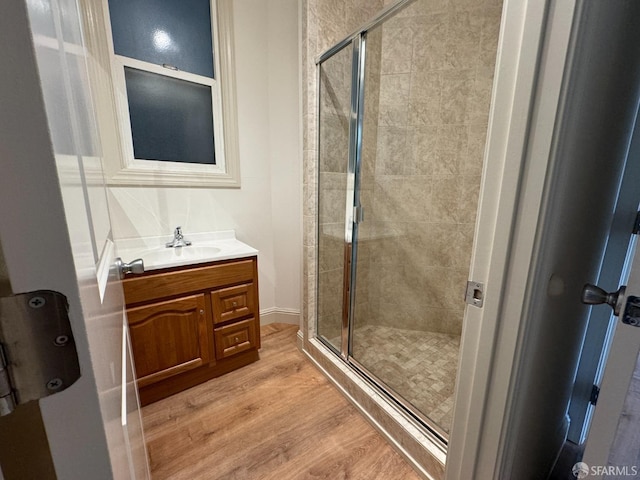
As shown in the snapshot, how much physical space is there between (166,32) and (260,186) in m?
1.04

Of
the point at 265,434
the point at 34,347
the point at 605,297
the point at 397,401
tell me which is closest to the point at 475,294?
the point at 605,297

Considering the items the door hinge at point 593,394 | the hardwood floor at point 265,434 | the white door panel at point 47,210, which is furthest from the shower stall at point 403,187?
the white door panel at point 47,210

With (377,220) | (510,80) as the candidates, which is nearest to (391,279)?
(377,220)

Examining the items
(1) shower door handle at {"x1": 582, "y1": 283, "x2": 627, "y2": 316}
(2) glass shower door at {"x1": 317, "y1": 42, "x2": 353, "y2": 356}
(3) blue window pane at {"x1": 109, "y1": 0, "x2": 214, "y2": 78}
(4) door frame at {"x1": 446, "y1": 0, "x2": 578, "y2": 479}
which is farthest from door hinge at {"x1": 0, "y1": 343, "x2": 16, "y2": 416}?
(3) blue window pane at {"x1": 109, "y1": 0, "x2": 214, "y2": 78}

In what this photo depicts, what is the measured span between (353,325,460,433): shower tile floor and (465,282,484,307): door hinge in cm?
83

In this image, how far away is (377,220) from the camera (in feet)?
6.93

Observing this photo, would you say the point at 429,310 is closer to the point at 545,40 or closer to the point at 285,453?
the point at 285,453

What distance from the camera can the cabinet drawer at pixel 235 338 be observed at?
163 cm

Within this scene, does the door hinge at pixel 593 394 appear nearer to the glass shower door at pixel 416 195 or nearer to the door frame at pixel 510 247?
the glass shower door at pixel 416 195

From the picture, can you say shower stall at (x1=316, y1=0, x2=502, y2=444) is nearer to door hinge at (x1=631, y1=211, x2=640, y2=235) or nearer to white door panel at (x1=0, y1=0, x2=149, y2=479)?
door hinge at (x1=631, y1=211, x2=640, y2=235)

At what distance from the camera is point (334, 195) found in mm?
1782

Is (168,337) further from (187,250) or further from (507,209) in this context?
(507,209)

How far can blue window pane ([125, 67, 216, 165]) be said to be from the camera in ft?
5.18

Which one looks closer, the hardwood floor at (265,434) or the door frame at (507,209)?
the door frame at (507,209)
